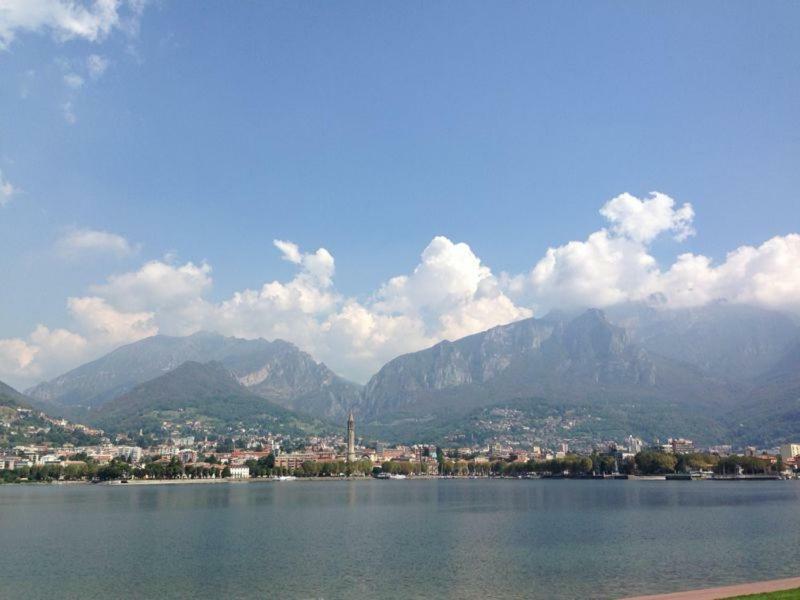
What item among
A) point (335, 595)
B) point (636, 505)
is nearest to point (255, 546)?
point (335, 595)

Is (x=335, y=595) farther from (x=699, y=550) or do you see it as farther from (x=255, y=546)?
(x=699, y=550)

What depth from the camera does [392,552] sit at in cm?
5597

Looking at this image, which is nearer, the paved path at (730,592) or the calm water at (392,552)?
the paved path at (730,592)

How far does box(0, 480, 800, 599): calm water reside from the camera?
41656 millimetres

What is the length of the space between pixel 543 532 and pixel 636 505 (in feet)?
140

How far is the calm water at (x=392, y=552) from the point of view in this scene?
41656 millimetres

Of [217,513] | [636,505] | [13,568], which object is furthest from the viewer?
[636,505]

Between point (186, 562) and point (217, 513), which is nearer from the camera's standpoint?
point (186, 562)

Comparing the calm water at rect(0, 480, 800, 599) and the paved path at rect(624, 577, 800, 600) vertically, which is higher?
the paved path at rect(624, 577, 800, 600)

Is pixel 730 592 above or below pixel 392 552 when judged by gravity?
above

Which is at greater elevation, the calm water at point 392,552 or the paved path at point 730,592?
the paved path at point 730,592

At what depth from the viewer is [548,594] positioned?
3841 centimetres

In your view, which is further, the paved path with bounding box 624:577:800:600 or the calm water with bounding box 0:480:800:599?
the calm water with bounding box 0:480:800:599

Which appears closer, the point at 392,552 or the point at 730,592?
the point at 730,592
